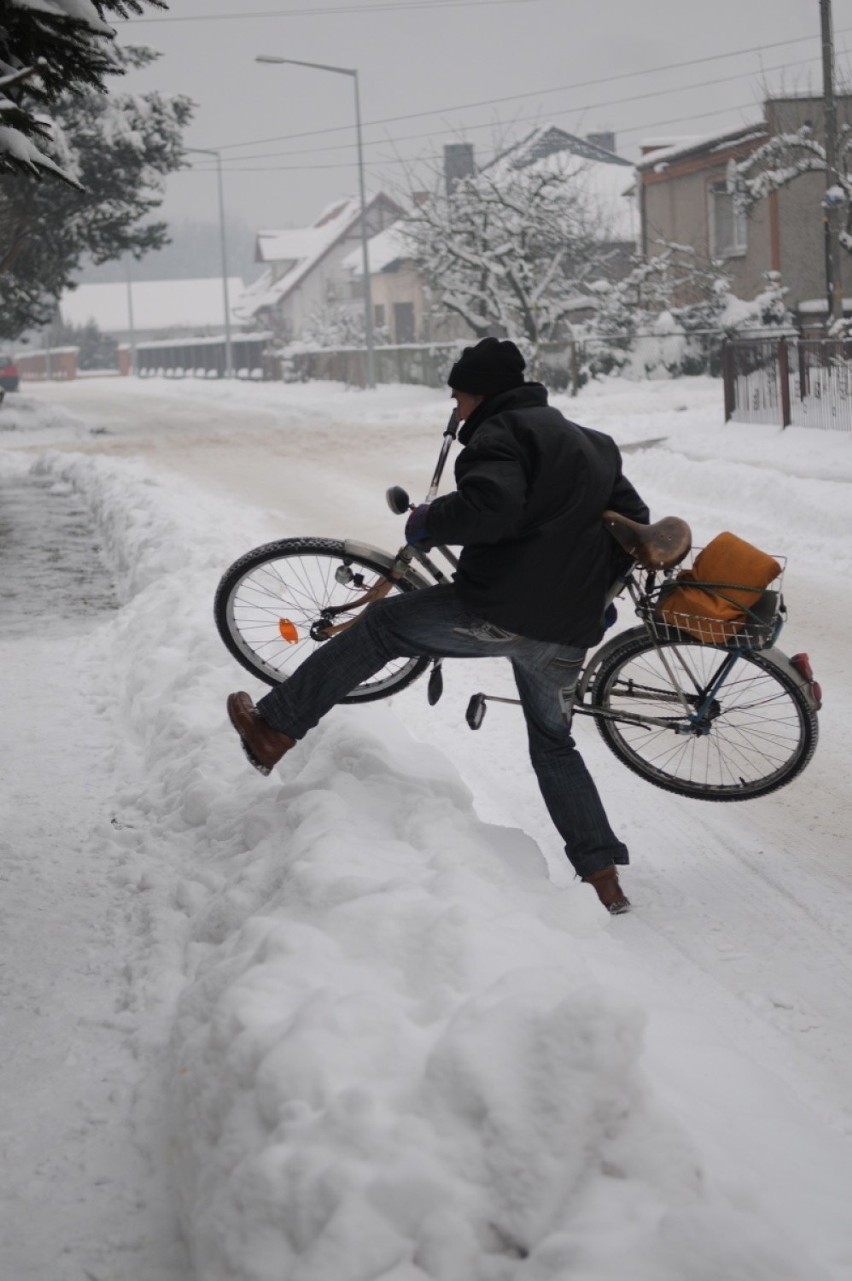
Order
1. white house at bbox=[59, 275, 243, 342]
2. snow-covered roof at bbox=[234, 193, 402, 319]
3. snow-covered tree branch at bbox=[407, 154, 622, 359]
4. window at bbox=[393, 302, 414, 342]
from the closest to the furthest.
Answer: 1. snow-covered tree branch at bbox=[407, 154, 622, 359]
2. window at bbox=[393, 302, 414, 342]
3. snow-covered roof at bbox=[234, 193, 402, 319]
4. white house at bbox=[59, 275, 243, 342]

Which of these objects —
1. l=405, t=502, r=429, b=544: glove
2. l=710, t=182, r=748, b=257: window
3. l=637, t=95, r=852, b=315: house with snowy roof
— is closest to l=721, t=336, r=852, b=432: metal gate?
l=637, t=95, r=852, b=315: house with snowy roof

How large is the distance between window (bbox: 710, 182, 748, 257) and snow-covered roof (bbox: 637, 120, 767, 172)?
0.97 m

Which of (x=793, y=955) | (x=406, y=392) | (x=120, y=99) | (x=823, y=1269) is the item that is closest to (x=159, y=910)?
(x=793, y=955)

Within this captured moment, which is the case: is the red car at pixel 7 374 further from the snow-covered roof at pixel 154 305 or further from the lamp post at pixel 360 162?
the snow-covered roof at pixel 154 305

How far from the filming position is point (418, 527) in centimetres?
456

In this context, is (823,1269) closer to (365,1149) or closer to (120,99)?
(365,1149)

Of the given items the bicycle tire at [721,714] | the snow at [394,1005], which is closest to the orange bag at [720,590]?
the bicycle tire at [721,714]

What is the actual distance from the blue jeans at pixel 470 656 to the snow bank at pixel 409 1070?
24cm

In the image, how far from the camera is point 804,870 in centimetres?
475

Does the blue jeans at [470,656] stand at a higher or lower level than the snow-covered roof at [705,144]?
lower

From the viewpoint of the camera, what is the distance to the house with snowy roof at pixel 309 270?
6988 centimetres

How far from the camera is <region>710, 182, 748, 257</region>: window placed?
34.0 meters

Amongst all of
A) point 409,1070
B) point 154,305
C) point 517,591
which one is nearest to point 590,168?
point 517,591

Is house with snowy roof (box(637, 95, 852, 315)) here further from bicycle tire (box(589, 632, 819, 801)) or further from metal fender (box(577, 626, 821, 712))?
metal fender (box(577, 626, 821, 712))
